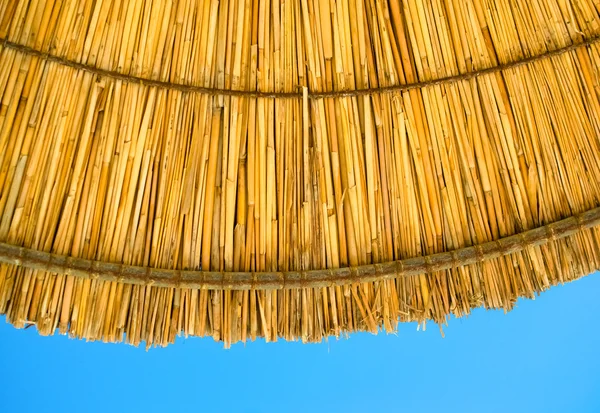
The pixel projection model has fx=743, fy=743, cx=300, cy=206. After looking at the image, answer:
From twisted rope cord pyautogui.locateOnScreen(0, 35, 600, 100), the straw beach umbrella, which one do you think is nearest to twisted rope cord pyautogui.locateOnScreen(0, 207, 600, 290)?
the straw beach umbrella

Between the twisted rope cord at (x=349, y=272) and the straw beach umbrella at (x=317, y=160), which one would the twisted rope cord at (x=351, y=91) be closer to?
the straw beach umbrella at (x=317, y=160)

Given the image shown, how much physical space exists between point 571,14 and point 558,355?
2223 millimetres

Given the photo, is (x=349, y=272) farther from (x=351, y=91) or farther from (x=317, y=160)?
(x=351, y=91)

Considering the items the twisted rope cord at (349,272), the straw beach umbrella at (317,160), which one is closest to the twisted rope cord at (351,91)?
the straw beach umbrella at (317,160)

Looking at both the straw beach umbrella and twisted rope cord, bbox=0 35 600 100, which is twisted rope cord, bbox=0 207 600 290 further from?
twisted rope cord, bbox=0 35 600 100

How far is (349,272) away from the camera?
2887 millimetres

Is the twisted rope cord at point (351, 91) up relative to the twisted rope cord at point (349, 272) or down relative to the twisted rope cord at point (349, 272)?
up

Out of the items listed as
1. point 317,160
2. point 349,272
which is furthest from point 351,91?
point 349,272

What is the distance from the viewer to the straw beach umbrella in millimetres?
2814

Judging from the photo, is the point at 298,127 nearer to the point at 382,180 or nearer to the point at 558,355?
the point at 382,180

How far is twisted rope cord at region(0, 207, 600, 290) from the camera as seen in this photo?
2.78 m

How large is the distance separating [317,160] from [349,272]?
1.52 feet

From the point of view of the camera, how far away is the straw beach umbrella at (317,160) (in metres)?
2.81

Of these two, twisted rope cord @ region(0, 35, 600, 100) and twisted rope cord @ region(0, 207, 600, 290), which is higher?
twisted rope cord @ region(0, 35, 600, 100)
